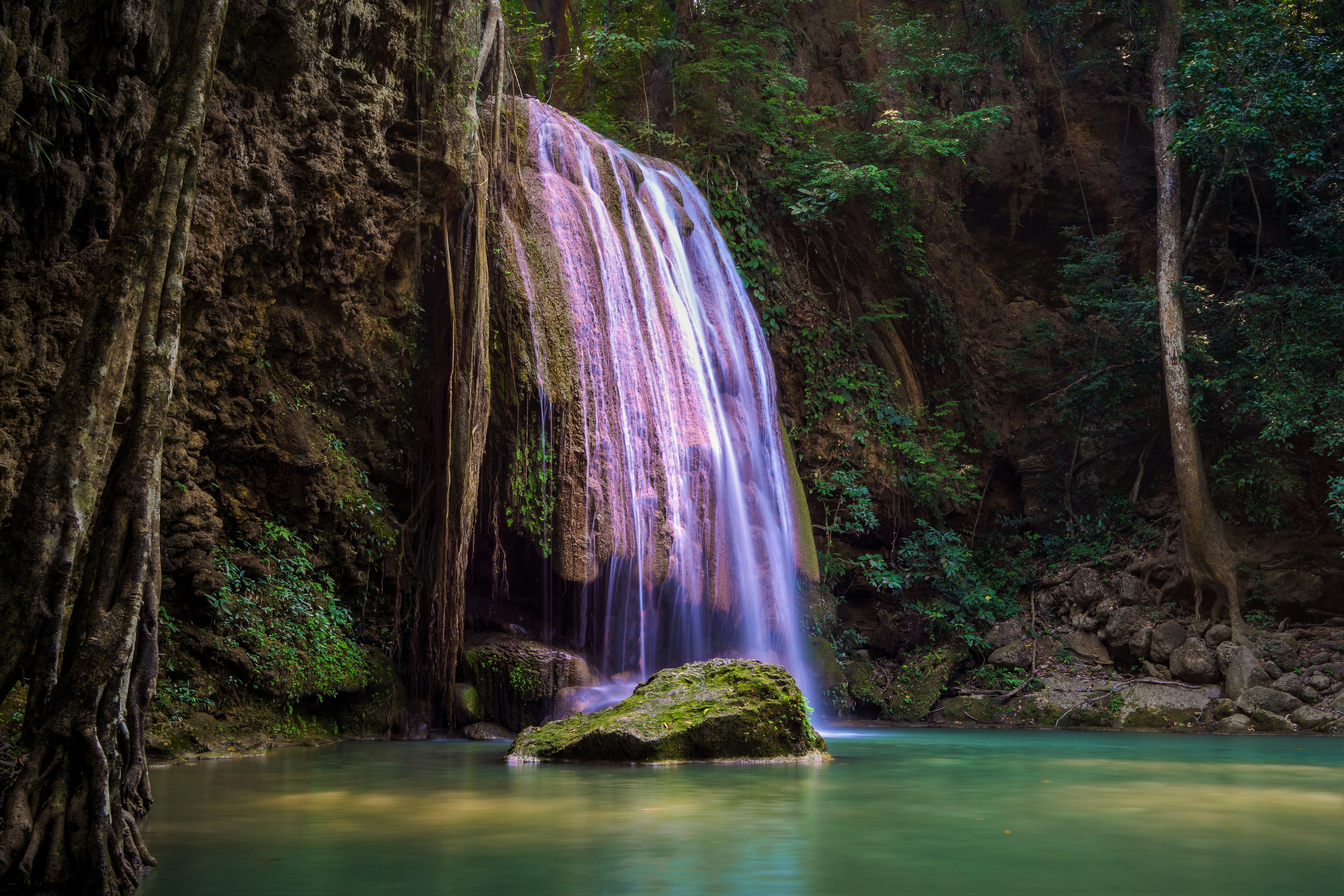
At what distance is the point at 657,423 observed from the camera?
39.0 ft

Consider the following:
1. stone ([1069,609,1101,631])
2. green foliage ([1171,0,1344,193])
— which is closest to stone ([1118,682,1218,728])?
stone ([1069,609,1101,631])

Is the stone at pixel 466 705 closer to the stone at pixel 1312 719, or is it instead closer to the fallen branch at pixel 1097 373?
the stone at pixel 1312 719

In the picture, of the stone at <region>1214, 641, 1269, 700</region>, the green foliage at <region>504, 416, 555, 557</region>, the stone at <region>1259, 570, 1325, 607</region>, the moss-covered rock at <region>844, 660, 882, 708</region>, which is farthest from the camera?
the stone at <region>1259, 570, 1325, 607</region>

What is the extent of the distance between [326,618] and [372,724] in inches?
44.0

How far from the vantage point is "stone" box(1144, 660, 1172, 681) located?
1387 cm

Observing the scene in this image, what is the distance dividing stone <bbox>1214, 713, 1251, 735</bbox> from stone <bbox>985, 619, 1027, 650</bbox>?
3330 mm

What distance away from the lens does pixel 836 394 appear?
1617 centimetres

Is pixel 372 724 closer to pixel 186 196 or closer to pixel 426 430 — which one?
pixel 426 430

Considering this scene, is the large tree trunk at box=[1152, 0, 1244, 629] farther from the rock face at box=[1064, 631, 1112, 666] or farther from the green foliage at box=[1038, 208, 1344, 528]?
the rock face at box=[1064, 631, 1112, 666]

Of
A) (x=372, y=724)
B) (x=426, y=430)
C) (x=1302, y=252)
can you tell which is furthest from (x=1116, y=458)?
(x=372, y=724)

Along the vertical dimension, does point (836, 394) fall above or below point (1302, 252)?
below

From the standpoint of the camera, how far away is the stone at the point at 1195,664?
534 inches

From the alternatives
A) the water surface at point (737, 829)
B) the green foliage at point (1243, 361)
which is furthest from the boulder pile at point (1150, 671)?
the water surface at point (737, 829)

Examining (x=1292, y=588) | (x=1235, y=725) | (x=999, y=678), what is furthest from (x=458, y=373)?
(x=1292, y=588)
